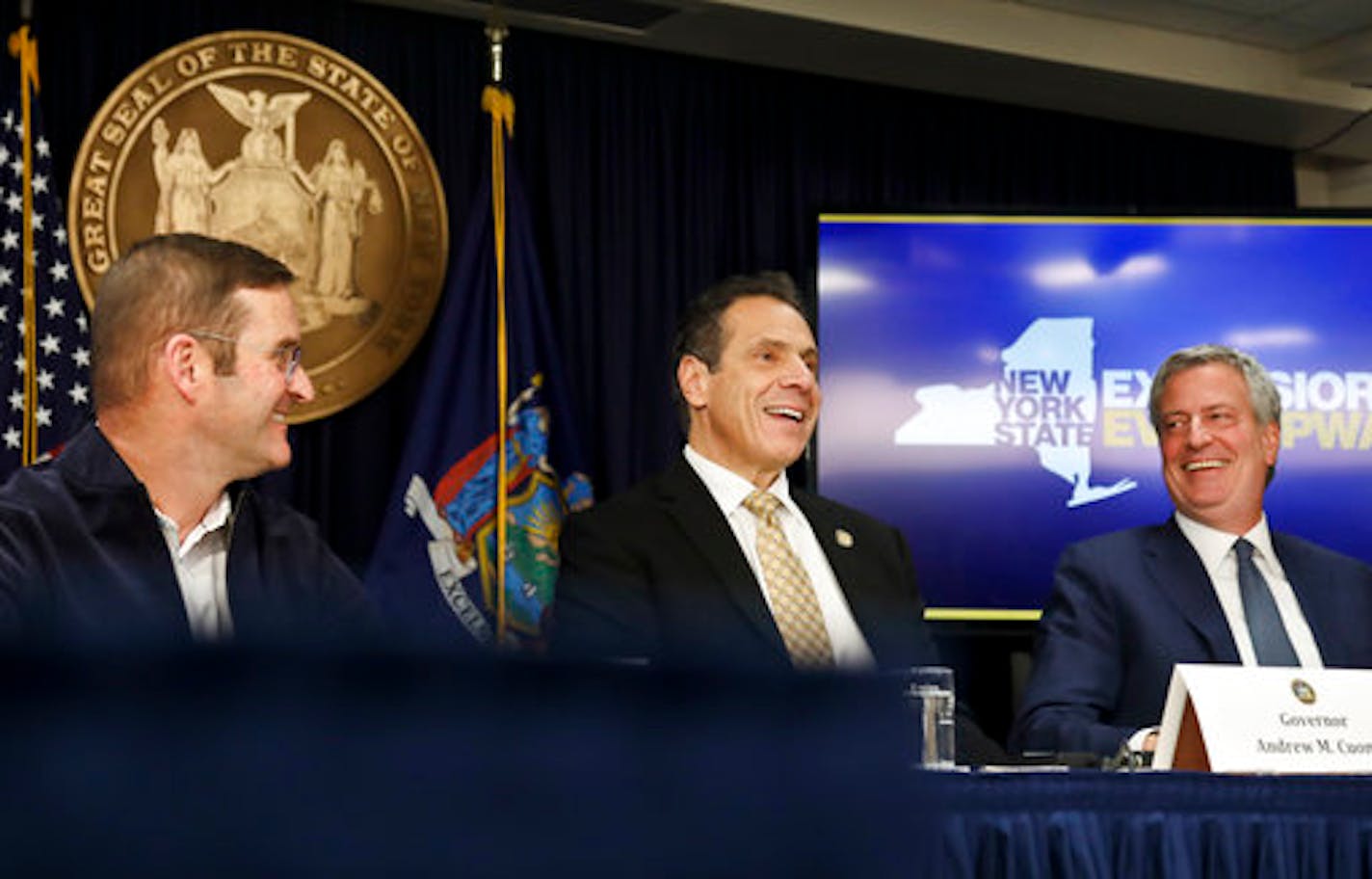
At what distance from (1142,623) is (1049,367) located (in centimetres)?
203

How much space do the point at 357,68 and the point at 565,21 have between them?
653 mm

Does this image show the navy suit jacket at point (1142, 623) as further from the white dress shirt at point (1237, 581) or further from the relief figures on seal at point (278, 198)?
the relief figures on seal at point (278, 198)

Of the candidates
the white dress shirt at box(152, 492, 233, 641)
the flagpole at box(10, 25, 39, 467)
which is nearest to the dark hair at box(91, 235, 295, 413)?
the white dress shirt at box(152, 492, 233, 641)

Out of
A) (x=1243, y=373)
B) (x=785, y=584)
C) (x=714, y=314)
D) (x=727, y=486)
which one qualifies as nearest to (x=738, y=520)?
(x=727, y=486)

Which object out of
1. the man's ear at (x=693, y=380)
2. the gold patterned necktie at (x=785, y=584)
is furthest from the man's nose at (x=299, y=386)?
the man's ear at (x=693, y=380)

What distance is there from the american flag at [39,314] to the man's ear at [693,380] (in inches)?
66.4

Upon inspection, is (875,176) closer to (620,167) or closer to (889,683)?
(620,167)

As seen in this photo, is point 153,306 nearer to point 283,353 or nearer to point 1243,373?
point 283,353

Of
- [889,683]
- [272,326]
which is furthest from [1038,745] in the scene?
[889,683]

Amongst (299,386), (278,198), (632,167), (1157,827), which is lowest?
(1157,827)

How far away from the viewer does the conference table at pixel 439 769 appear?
0.31 m

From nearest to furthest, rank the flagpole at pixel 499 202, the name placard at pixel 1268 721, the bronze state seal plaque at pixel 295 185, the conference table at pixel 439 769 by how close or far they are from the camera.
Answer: the conference table at pixel 439 769, the name placard at pixel 1268 721, the bronze state seal plaque at pixel 295 185, the flagpole at pixel 499 202

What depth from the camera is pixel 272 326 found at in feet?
7.27

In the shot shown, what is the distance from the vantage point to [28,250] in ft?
13.6
